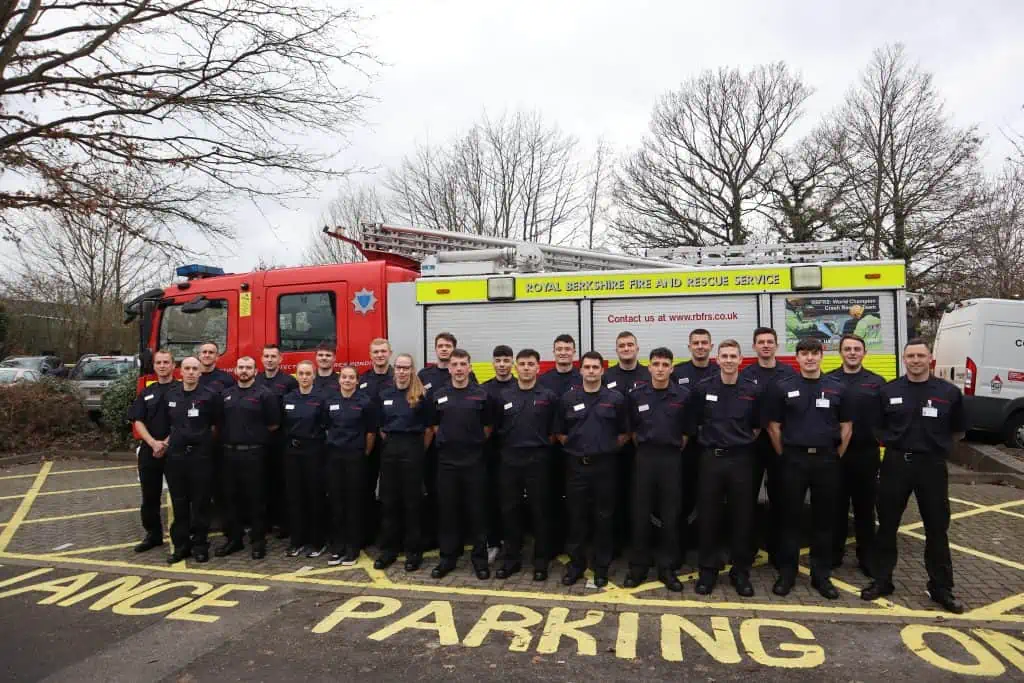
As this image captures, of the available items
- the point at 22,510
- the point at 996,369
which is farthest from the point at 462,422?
the point at 996,369

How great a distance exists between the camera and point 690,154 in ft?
91.2

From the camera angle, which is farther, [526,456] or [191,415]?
[191,415]

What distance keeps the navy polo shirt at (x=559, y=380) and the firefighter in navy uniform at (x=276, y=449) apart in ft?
7.72

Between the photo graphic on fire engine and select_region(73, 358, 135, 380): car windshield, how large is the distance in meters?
14.0

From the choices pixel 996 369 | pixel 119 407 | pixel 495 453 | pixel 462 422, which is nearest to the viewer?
pixel 462 422

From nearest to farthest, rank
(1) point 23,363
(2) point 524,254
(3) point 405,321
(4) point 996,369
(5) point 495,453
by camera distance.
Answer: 1. (5) point 495,453
2. (3) point 405,321
3. (2) point 524,254
4. (4) point 996,369
5. (1) point 23,363

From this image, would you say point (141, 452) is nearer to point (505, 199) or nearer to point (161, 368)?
point (161, 368)

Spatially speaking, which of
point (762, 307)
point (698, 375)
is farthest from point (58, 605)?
point (762, 307)

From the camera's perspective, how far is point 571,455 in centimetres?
528

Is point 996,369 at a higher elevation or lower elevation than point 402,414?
higher

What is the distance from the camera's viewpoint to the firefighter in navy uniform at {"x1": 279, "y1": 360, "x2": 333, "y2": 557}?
19.4ft

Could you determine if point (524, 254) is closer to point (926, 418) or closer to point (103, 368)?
point (926, 418)

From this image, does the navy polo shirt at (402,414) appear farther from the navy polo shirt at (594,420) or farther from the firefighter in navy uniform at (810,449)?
the firefighter in navy uniform at (810,449)

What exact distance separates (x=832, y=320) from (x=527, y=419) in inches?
112
